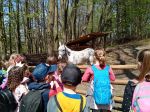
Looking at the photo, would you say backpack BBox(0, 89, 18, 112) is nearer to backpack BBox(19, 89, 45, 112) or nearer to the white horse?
backpack BBox(19, 89, 45, 112)

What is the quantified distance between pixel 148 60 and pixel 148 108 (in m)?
0.53

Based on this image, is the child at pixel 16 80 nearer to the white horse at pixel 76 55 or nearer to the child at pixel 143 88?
the child at pixel 143 88

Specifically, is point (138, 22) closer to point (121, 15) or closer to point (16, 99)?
point (121, 15)

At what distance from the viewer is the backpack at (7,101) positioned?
15.5ft

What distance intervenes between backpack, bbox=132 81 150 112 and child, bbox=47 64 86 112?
55 centimetres

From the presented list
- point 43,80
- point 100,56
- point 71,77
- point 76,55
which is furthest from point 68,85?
point 76,55

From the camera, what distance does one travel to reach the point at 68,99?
3.91m

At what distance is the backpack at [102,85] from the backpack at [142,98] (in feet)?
9.06

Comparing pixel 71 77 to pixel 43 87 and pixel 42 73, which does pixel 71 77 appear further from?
pixel 42 73

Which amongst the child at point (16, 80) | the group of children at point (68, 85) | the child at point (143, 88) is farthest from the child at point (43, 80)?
the child at point (143, 88)

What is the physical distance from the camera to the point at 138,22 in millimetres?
57812

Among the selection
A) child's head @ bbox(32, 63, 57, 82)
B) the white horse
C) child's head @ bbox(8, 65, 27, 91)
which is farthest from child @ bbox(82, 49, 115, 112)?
the white horse

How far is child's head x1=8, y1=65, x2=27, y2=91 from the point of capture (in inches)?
198

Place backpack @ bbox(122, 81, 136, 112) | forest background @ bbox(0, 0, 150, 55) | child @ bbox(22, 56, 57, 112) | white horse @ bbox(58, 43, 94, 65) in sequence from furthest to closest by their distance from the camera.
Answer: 1. forest background @ bbox(0, 0, 150, 55)
2. white horse @ bbox(58, 43, 94, 65)
3. child @ bbox(22, 56, 57, 112)
4. backpack @ bbox(122, 81, 136, 112)
